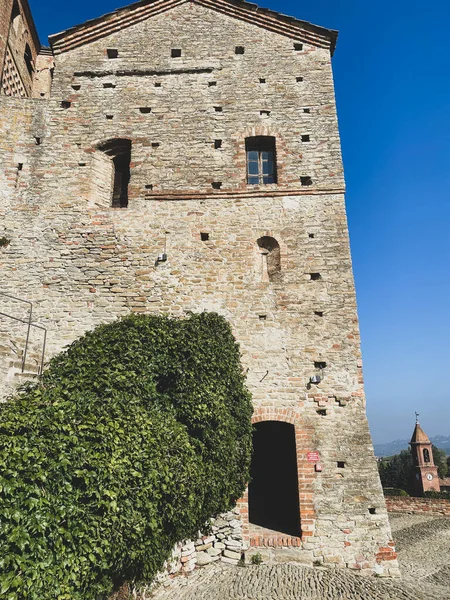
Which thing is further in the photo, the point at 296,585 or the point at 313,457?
the point at 313,457

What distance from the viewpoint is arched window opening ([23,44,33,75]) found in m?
13.8

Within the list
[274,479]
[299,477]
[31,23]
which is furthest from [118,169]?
[274,479]

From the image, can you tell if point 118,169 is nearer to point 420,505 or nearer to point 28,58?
point 28,58

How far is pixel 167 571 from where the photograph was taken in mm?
6590

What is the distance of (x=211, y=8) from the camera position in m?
12.4

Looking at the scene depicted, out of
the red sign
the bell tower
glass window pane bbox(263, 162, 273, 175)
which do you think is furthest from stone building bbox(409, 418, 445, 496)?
glass window pane bbox(263, 162, 273, 175)

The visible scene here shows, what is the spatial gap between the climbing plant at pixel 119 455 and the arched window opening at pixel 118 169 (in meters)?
4.49

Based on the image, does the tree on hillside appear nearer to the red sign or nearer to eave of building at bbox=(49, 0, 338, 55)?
the red sign

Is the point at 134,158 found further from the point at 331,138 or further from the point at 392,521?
the point at 392,521

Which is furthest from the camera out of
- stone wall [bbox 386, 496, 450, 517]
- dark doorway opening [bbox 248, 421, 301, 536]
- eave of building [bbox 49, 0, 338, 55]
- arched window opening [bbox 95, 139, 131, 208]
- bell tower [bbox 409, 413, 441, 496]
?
bell tower [bbox 409, 413, 441, 496]

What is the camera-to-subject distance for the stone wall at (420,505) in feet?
57.2

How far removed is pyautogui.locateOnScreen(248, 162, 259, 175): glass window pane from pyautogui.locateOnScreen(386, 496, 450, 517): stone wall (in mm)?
15535

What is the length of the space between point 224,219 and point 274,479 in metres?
6.86

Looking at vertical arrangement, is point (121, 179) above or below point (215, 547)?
above
